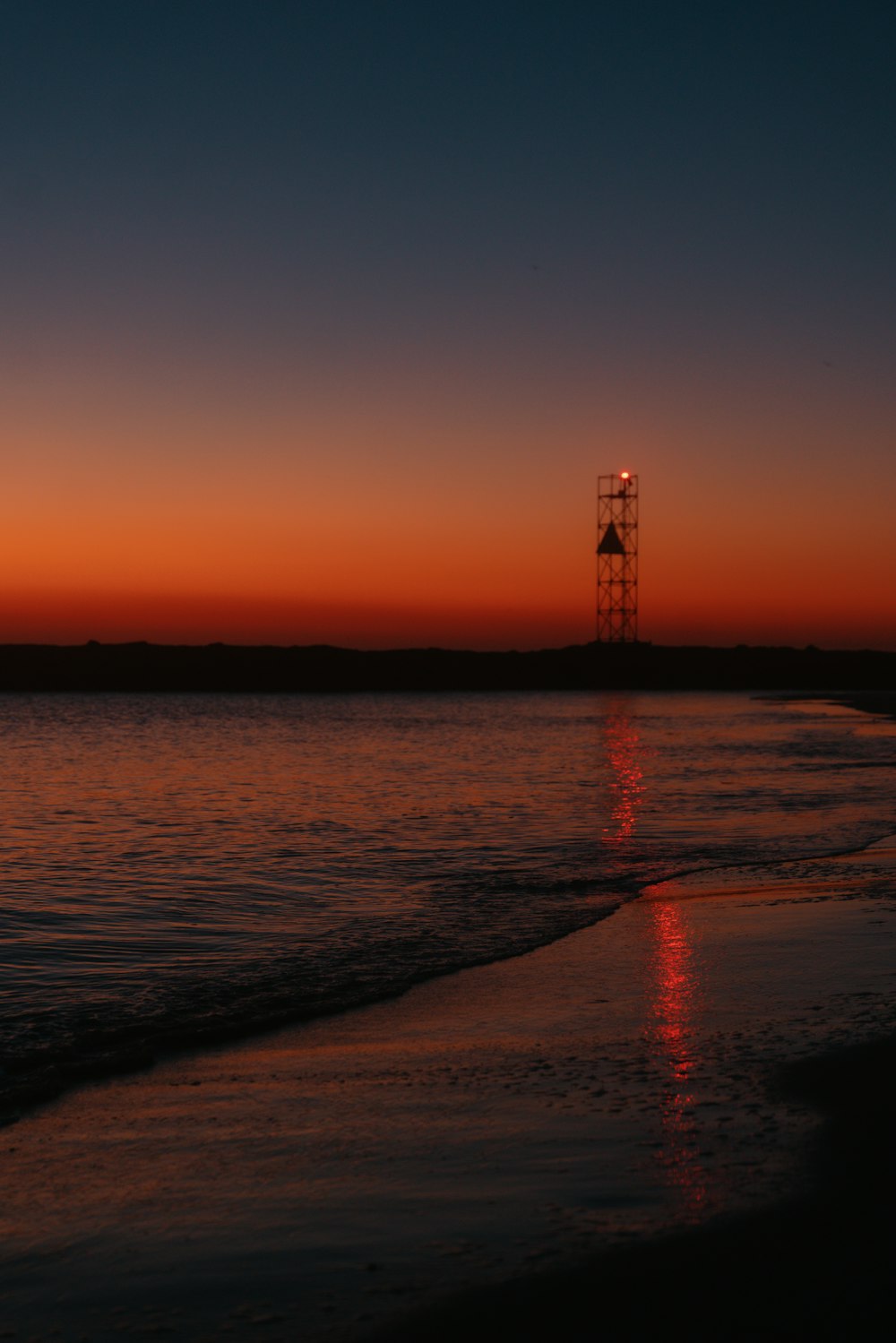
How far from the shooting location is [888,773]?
105ft

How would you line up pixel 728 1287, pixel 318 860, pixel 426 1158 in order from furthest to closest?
1. pixel 318 860
2. pixel 426 1158
3. pixel 728 1287

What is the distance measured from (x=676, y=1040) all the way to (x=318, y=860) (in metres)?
10.8

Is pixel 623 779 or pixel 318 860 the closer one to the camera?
pixel 318 860

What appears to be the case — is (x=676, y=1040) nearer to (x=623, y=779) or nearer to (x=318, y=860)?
(x=318, y=860)

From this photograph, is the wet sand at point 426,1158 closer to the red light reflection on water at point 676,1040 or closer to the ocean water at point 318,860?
the red light reflection on water at point 676,1040

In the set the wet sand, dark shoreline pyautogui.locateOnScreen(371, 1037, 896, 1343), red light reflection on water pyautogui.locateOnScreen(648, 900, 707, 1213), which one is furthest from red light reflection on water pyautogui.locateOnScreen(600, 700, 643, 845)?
dark shoreline pyautogui.locateOnScreen(371, 1037, 896, 1343)

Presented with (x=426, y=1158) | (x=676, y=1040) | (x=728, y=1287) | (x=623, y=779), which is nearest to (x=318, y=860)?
(x=676, y=1040)

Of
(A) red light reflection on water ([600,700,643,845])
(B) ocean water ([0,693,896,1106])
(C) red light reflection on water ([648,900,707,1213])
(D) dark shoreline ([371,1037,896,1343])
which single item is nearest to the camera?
(D) dark shoreline ([371,1037,896,1343])

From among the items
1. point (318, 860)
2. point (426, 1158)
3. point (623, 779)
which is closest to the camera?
point (426, 1158)

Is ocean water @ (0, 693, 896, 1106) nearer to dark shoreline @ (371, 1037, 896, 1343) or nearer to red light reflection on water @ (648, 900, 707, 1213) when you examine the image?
red light reflection on water @ (648, 900, 707, 1213)

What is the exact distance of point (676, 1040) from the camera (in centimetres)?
791

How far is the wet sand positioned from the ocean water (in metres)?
1.15

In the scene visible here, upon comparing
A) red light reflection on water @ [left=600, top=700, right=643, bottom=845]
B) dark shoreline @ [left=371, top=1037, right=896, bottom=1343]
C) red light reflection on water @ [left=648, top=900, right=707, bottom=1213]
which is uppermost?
dark shoreline @ [left=371, top=1037, right=896, bottom=1343]

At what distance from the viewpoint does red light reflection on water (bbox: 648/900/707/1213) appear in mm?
5543
